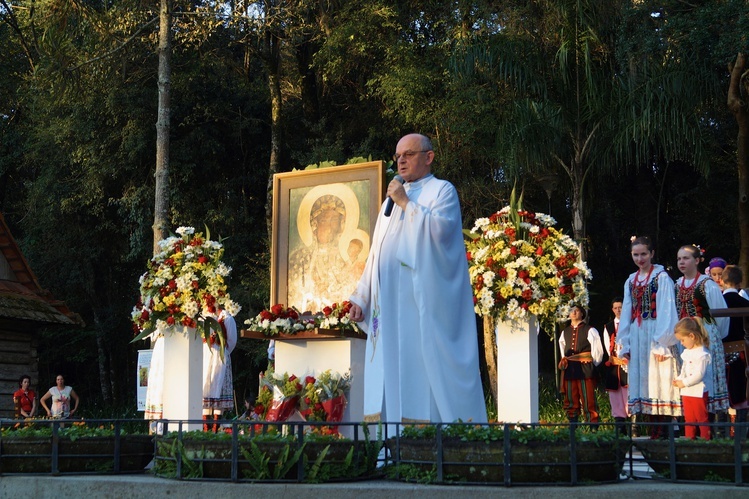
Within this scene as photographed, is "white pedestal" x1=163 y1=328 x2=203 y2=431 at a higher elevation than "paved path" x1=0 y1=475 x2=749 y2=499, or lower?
higher

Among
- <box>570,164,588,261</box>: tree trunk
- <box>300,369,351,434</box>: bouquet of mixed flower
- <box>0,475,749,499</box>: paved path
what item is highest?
<box>570,164,588,261</box>: tree trunk

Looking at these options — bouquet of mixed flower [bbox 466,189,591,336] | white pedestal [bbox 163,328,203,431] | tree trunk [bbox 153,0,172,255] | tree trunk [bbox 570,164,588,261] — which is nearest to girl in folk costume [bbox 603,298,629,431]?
bouquet of mixed flower [bbox 466,189,591,336]

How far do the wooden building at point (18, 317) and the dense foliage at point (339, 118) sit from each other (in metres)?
4.09

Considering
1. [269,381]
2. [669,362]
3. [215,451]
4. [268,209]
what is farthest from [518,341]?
[268,209]

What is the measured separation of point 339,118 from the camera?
29531mm

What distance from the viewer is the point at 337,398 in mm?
10812

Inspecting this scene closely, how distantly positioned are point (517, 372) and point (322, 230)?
2.87 meters

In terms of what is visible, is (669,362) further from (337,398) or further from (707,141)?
(707,141)

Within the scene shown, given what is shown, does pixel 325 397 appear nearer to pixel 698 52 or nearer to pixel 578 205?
pixel 578 205

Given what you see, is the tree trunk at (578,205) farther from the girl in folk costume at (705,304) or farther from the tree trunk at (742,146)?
the girl in folk costume at (705,304)

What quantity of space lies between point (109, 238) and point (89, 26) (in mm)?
8778

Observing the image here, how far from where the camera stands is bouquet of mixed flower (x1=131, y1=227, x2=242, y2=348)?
11.8 metres

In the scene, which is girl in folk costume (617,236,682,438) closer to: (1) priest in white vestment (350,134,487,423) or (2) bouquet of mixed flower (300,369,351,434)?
(2) bouquet of mixed flower (300,369,351,434)

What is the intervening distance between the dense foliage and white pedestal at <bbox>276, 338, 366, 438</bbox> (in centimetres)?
1121
